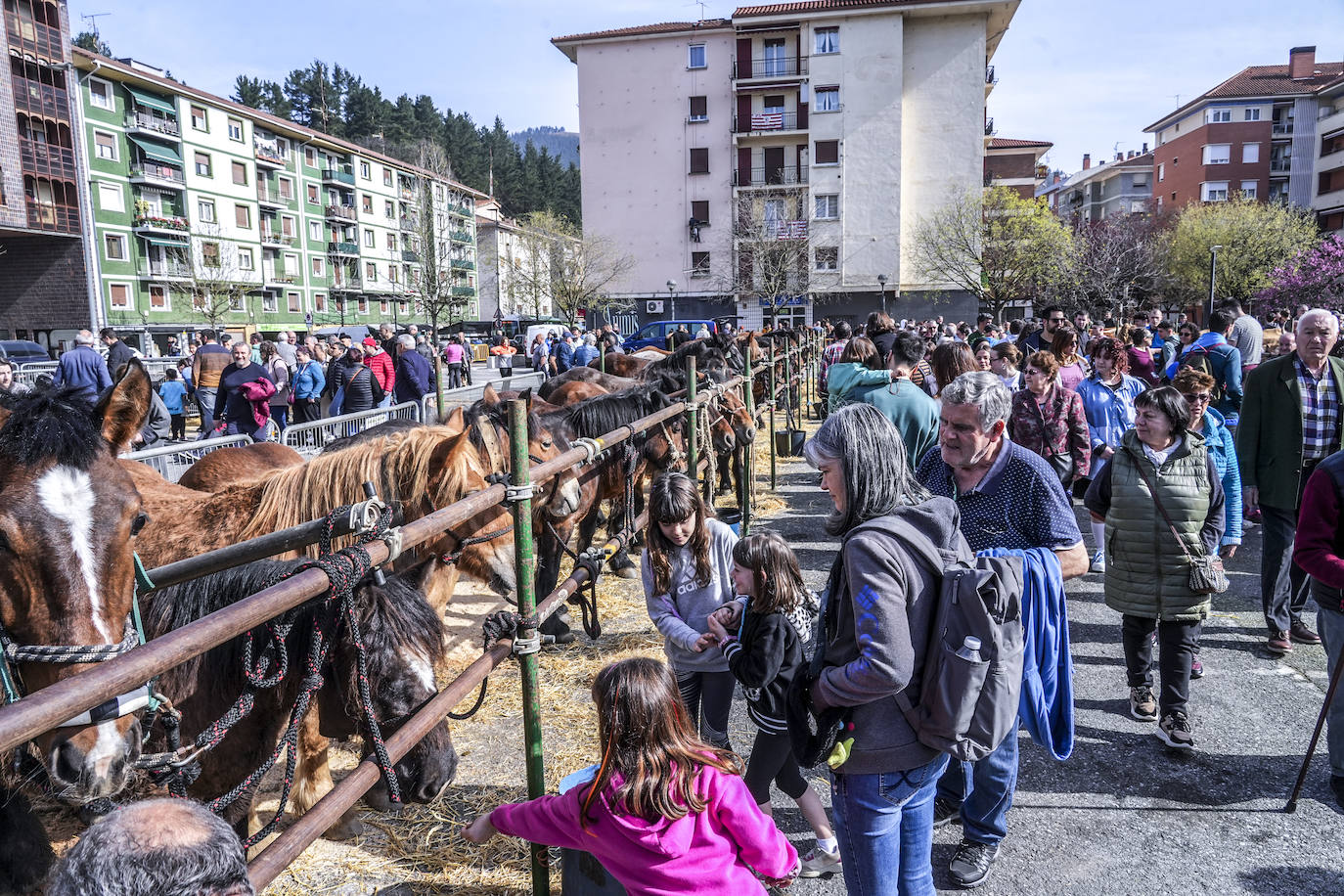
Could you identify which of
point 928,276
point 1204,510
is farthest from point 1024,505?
point 928,276

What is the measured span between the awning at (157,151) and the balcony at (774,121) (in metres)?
33.1

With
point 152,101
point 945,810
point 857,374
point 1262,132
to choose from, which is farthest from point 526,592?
point 1262,132

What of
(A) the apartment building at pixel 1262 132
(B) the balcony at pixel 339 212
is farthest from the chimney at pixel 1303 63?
(B) the balcony at pixel 339 212

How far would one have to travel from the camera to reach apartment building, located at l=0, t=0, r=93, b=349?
35.9 metres

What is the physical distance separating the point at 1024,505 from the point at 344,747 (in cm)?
357

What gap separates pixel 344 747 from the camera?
4.14 metres

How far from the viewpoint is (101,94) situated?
4281cm

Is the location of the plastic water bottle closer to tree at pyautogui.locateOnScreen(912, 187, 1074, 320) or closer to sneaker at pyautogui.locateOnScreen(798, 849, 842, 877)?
sneaker at pyautogui.locateOnScreen(798, 849, 842, 877)

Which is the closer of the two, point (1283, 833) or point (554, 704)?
point (1283, 833)

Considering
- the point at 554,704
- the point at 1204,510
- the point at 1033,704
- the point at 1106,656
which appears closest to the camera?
the point at 1033,704

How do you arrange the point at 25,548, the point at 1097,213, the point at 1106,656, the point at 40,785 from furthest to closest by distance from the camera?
the point at 1097,213 < the point at 1106,656 < the point at 40,785 < the point at 25,548

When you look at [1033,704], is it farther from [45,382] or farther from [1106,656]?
[45,382]

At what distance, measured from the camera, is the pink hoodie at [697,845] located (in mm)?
1959

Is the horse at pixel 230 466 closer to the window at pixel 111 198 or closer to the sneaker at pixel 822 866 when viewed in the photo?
the sneaker at pixel 822 866
